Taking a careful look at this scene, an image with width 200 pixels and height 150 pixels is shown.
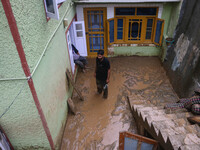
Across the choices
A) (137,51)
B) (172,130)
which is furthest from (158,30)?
(172,130)

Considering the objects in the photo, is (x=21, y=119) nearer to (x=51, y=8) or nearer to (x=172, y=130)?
(x=51, y=8)

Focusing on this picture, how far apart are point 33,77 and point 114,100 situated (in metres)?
3.27

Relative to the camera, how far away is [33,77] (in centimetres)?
294

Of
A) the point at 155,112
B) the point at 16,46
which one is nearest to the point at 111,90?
the point at 155,112

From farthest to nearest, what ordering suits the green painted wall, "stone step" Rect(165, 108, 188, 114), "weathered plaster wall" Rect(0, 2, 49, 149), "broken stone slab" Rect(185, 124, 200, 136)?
the green painted wall < "stone step" Rect(165, 108, 188, 114) < "broken stone slab" Rect(185, 124, 200, 136) < "weathered plaster wall" Rect(0, 2, 49, 149)

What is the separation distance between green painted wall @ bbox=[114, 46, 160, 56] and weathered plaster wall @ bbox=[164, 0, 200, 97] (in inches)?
49.0

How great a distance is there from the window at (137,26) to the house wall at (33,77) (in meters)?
3.54

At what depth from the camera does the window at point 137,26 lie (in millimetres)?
7000

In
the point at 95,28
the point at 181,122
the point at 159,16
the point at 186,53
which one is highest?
the point at 159,16

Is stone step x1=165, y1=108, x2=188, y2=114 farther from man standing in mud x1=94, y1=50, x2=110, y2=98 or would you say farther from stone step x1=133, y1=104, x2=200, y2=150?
man standing in mud x1=94, y1=50, x2=110, y2=98

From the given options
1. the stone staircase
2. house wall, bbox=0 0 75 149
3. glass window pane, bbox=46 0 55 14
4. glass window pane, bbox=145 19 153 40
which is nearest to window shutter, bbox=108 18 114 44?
glass window pane, bbox=145 19 153 40

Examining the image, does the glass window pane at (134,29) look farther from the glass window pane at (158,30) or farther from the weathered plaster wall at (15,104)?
the weathered plaster wall at (15,104)

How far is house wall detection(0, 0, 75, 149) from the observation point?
8.66 feet

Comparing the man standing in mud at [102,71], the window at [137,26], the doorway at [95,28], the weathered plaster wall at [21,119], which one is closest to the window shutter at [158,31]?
the window at [137,26]
